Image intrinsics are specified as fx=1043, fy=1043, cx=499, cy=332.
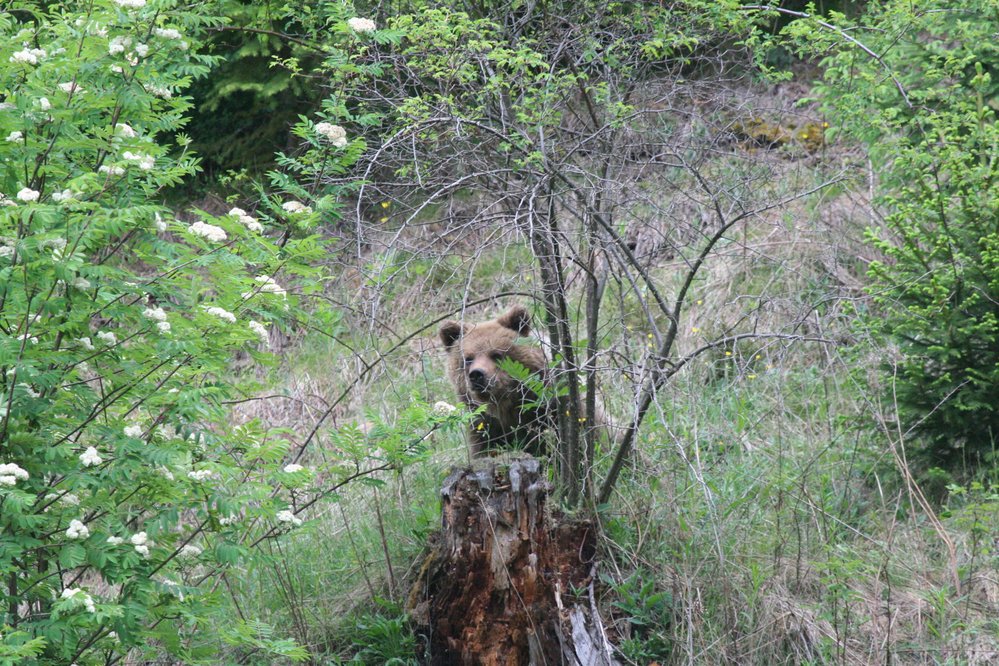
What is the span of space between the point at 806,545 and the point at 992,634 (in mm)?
1086

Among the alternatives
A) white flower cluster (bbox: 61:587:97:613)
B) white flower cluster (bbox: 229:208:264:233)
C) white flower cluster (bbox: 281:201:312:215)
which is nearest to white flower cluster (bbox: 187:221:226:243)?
white flower cluster (bbox: 229:208:264:233)

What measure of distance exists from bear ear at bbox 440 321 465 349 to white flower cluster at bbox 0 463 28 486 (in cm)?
415

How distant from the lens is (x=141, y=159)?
4133mm

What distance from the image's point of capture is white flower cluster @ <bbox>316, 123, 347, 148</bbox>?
4621mm

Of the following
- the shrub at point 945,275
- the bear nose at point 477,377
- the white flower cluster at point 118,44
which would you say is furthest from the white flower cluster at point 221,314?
the shrub at point 945,275

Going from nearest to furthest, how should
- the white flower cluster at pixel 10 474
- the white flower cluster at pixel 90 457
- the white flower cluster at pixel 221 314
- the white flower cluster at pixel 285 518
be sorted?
1. the white flower cluster at pixel 10 474
2. the white flower cluster at pixel 90 457
3. the white flower cluster at pixel 221 314
4. the white flower cluster at pixel 285 518

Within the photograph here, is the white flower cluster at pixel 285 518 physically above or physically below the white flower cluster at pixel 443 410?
below

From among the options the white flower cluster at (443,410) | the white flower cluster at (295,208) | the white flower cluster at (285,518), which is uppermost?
the white flower cluster at (295,208)

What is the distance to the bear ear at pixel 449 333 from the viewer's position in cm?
773

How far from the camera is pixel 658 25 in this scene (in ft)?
20.1

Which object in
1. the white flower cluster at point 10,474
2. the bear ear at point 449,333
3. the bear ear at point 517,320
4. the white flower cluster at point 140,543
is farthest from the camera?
the bear ear at point 449,333

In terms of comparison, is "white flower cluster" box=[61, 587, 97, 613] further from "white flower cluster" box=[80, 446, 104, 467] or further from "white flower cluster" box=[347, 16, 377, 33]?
"white flower cluster" box=[347, 16, 377, 33]

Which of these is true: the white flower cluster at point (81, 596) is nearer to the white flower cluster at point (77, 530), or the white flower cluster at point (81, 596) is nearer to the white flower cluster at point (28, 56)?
the white flower cluster at point (77, 530)

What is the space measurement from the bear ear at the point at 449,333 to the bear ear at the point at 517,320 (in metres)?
0.44
